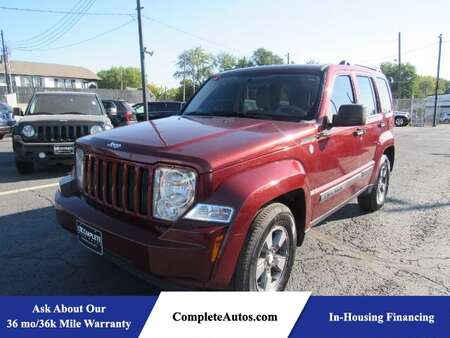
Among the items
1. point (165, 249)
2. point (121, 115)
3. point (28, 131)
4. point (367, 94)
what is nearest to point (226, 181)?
point (165, 249)

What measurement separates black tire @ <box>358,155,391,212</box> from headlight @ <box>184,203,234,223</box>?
3504 mm

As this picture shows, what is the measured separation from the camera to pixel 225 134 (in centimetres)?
309

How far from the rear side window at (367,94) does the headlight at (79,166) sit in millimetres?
3257

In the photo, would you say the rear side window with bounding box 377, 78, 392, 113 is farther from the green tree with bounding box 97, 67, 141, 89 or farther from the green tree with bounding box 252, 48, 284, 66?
the green tree with bounding box 97, 67, 141, 89

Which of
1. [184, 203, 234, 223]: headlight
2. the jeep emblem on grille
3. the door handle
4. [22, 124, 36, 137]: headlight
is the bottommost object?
[184, 203, 234, 223]: headlight

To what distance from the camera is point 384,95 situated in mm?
5773

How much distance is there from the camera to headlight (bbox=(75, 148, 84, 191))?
342 cm

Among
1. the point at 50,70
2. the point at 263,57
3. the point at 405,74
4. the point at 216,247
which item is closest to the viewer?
the point at 216,247

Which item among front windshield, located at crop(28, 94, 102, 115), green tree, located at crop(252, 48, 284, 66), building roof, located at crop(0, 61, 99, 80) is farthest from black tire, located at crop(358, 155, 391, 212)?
green tree, located at crop(252, 48, 284, 66)

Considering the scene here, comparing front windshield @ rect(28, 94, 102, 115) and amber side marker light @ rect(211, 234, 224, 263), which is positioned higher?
front windshield @ rect(28, 94, 102, 115)

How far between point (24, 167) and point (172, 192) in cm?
638

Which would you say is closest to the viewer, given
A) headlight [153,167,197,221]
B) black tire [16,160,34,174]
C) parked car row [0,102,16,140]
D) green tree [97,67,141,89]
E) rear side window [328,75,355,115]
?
headlight [153,167,197,221]

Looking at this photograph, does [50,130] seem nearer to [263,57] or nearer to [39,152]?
[39,152]

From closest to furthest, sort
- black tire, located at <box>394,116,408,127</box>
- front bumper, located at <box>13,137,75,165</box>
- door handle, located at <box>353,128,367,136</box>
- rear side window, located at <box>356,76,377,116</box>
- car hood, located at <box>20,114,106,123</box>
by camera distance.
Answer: door handle, located at <box>353,128,367,136</box> < rear side window, located at <box>356,76,377,116</box> < front bumper, located at <box>13,137,75,165</box> < car hood, located at <box>20,114,106,123</box> < black tire, located at <box>394,116,408,127</box>
